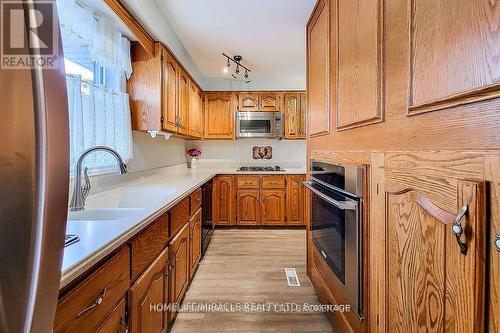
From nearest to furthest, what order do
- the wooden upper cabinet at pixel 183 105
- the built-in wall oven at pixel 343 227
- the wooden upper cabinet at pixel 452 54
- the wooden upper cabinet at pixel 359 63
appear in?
the wooden upper cabinet at pixel 452 54 → the wooden upper cabinet at pixel 359 63 → the built-in wall oven at pixel 343 227 → the wooden upper cabinet at pixel 183 105

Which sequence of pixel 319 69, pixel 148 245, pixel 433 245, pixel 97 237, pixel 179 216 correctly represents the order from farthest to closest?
pixel 319 69 < pixel 179 216 < pixel 148 245 < pixel 97 237 < pixel 433 245

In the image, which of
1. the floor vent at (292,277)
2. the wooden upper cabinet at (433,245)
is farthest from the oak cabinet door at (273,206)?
the wooden upper cabinet at (433,245)

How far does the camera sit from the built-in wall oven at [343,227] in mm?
1280

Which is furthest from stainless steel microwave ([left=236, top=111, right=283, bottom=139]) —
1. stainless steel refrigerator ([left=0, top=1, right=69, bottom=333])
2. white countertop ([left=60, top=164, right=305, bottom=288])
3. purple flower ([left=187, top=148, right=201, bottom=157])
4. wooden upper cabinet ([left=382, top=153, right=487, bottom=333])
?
stainless steel refrigerator ([left=0, top=1, right=69, bottom=333])

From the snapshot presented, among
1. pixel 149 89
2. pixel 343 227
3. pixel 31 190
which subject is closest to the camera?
pixel 31 190

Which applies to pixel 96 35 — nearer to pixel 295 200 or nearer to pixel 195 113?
pixel 195 113

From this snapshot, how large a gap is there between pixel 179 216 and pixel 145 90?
3.80ft

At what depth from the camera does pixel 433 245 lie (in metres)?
0.74

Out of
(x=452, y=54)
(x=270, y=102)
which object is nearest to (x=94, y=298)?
(x=452, y=54)

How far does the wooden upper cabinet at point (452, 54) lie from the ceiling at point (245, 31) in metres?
1.65

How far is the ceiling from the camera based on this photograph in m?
2.22

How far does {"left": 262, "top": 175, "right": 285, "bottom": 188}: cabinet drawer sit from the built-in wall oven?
2.09 meters

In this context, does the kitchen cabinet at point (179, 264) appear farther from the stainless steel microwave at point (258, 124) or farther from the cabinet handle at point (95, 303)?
the stainless steel microwave at point (258, 124)

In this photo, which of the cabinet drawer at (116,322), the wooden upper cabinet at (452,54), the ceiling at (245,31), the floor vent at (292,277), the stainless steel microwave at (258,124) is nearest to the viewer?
the wooden upper cabinet at (452,54)
